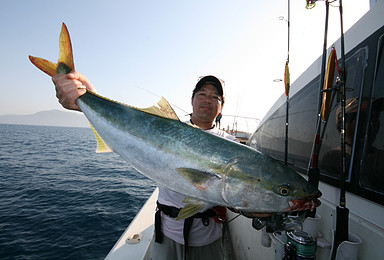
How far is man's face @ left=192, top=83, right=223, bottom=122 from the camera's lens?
300 centimetres

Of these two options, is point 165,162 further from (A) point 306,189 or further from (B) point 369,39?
(B) point 369,39

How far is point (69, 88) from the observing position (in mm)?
2301

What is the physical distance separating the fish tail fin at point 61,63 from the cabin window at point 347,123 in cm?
316

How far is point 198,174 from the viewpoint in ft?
5.52

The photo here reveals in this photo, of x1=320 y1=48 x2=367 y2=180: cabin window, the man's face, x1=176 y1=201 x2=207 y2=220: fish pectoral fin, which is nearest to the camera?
x1=176 y1=201 x2=207 y2=220: fish pectoral fin

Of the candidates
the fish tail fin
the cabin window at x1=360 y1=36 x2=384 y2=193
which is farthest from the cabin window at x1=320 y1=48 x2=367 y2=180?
the fish tail fin

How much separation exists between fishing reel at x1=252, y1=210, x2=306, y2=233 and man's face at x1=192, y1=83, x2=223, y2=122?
1652mm

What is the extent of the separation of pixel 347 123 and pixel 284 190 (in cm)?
130

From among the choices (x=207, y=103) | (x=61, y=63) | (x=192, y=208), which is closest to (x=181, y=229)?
(x=192, y=208)

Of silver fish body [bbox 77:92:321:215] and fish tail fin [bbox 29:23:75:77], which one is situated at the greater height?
fish tail fin [bbox 29:23:75:77]

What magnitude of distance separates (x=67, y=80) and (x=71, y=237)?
655 cm

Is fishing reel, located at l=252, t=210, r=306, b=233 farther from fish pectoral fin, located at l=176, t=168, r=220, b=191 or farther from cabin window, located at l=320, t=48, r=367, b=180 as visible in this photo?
cabin window, located at l=320, t=48, r=367, b=180

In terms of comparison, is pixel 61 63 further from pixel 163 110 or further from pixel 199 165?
pixel 199 165

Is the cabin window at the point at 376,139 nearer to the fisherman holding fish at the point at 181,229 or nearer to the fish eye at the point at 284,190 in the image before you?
the fish eye at the point at 284,190
